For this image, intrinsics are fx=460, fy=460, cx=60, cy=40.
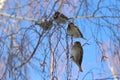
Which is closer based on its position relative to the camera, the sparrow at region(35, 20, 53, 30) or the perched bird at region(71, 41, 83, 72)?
the sparrow at region(35, 20, 53, 30)

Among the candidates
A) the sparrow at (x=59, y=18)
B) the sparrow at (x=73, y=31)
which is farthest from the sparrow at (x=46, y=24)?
the sparrow at (x=73, y=31)

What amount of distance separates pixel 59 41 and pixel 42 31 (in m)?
0.12

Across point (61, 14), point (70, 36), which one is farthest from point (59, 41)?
point (61, 14)

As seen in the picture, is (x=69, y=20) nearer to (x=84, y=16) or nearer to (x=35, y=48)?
(x=84, y=16)

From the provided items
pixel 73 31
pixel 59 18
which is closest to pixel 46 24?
pixel 59 18

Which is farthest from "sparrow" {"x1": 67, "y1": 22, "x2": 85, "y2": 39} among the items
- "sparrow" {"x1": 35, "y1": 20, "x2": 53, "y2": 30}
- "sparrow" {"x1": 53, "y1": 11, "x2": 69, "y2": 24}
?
"sparrow" {"x1": 35, "y1": 20, "x2": 53, "y2": 30}

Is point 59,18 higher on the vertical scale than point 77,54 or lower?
higher

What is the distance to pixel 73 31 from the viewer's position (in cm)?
296

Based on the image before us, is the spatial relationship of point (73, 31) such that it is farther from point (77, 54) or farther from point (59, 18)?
point (59, 18)

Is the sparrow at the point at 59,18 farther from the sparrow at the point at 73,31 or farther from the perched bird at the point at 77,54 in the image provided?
the perched bird at the point at 77,54

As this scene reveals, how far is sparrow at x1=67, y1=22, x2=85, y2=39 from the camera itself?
9.34 ft

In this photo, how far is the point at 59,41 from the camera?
2.66 m

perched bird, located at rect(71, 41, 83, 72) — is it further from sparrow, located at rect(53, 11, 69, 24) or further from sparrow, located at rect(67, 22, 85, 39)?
sparrow, located at rect(53, 11, 69, 24)

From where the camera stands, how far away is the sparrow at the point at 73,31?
9.34 ft
